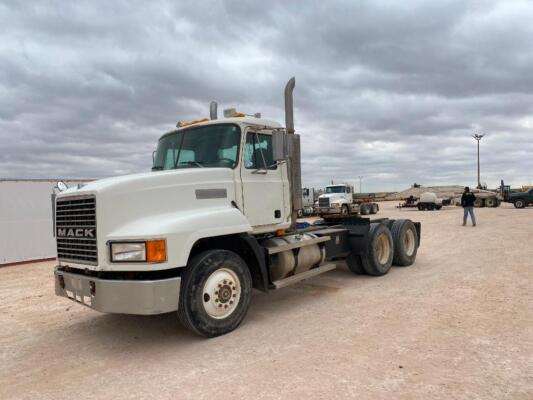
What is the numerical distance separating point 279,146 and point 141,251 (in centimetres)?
242

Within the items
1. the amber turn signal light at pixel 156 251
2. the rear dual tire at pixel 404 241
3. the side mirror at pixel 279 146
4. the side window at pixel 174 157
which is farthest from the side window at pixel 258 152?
the rear dual tire at pixel 404 241

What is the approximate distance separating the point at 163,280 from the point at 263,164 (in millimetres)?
2411

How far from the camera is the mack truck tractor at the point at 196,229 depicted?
14.9ft

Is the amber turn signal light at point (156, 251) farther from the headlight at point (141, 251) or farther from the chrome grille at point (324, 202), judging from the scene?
the chrome grille at point (324, 202)

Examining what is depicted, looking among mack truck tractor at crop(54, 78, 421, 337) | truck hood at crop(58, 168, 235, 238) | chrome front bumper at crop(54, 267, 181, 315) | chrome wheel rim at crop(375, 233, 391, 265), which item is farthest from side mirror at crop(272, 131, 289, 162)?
chrome wheel rim at crop(375, 233, 391, 265)

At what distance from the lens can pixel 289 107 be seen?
660 cm

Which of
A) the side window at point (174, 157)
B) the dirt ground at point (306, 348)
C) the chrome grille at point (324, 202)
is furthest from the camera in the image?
the chrome grille at point (324, 202)

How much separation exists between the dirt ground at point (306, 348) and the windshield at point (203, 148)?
2298 millimetres

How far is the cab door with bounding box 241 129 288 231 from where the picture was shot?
5879 mm

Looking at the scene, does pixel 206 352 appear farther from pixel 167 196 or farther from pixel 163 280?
pixel 167 196

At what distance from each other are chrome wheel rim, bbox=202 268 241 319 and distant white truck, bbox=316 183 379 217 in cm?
2385

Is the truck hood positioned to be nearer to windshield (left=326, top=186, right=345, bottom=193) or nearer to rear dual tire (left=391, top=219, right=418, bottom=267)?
rear dual tire (left=391, top=219, right=418, bottom=267)

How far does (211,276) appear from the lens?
16.4ft

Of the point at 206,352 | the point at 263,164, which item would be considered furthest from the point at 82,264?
the point at 263,164
